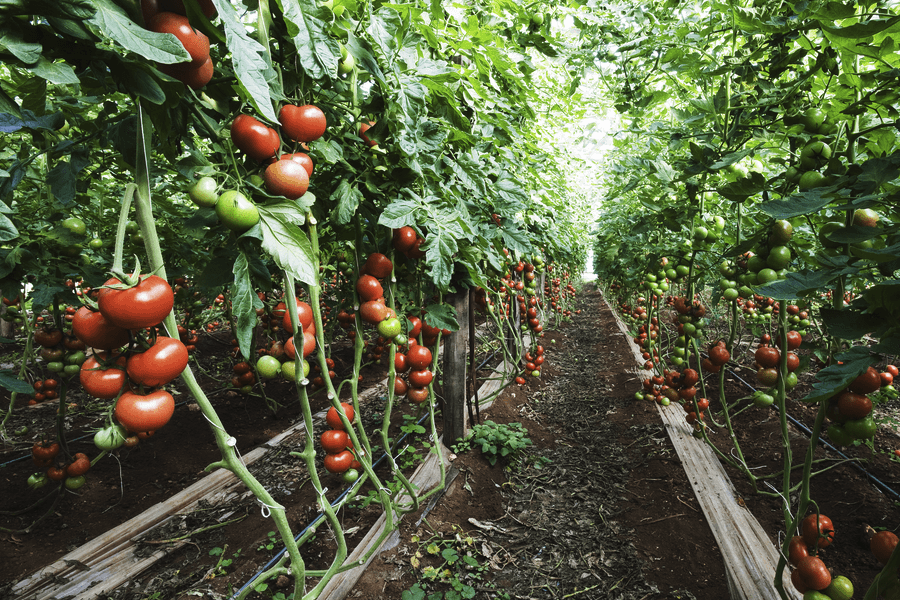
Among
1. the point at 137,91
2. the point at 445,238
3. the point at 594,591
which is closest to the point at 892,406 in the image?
the point at 594,591

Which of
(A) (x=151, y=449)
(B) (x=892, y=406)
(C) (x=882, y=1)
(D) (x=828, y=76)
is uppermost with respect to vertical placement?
(C) (x=882, y=1)

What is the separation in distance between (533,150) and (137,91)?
267cm

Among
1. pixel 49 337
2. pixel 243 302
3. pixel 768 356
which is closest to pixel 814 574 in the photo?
pixel 768 356

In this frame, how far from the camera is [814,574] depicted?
1259 mm

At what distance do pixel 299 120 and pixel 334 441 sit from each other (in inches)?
43.8

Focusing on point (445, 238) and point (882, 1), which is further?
point (445, 238)

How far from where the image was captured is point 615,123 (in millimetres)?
4109

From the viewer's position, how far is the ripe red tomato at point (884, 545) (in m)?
1.17

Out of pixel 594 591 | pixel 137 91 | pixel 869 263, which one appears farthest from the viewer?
pixel 594 591

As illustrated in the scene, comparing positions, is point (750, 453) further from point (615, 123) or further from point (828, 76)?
point (615, 123)

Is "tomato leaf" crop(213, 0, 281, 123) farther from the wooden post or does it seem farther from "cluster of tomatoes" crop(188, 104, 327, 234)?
the wooden post

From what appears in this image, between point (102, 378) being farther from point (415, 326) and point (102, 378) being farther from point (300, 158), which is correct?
point (415, 326)

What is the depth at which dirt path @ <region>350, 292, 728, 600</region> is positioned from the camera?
2.03 meters

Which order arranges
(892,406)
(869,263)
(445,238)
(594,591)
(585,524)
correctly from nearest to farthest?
1. (869,263)
2. (445,238)
3. (594,591)
4. (585,524)
5. (892,406)
